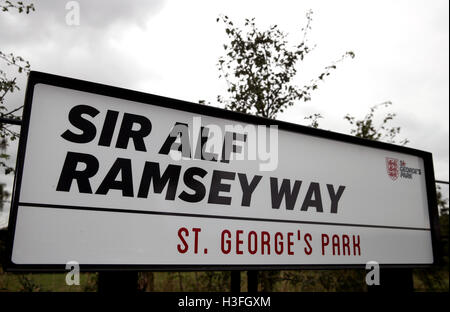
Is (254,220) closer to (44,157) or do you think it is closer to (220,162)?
(220,162)

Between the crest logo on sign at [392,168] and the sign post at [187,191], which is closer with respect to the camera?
the sign post at [187,191]

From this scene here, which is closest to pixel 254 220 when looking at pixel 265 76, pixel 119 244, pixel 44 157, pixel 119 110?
pixel 119 244

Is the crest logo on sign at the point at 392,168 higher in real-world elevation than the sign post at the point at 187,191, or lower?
higher

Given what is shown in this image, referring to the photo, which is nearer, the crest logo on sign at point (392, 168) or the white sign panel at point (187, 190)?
the white sign panel at point (187, 190)

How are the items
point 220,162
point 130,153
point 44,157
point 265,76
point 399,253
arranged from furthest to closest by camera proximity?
1. point 265,76
2. point 399,253
3. point 220,162
4. point 130,153
5. point 44,157

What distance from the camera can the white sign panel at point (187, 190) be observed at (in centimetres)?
191

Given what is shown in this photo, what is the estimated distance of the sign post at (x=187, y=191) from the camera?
75.0 inches

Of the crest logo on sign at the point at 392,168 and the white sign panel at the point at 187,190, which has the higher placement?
the crest logo on sign at the point at 392,168

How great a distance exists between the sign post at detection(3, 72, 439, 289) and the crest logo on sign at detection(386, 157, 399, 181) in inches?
2.2

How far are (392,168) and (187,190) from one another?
2114mm

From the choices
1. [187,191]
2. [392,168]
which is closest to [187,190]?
[187,191]

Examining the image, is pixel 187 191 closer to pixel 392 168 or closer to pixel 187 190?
pixel 187 190

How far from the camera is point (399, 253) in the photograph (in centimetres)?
307
